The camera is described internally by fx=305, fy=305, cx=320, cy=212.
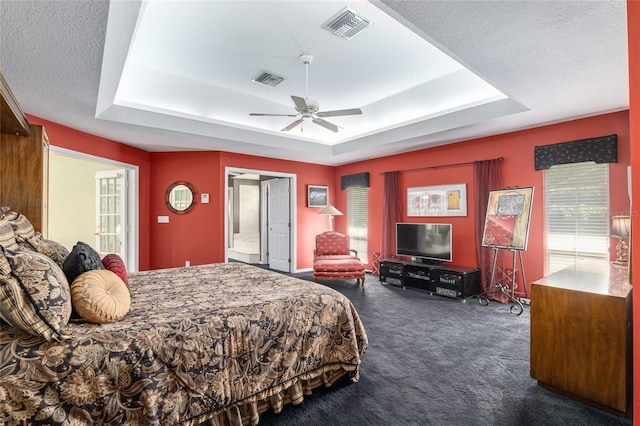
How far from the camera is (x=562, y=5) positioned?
1801mm

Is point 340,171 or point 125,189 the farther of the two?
point 340,171

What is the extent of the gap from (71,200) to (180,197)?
7.25 ft

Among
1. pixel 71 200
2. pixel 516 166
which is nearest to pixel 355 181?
pixel 516 166

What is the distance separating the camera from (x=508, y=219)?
13.3 feet

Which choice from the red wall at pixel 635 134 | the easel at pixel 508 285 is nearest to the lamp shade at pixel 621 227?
the easel at pixel 508 285

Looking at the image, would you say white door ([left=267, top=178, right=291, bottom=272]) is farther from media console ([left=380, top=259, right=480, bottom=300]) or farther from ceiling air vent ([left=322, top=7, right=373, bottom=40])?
ceiling air vent ([left=322, top=7, right=373, bottom=40])

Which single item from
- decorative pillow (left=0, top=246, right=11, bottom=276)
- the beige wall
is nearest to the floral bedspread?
decorative pillow (left=0, top=246, right=11, bottom=276)

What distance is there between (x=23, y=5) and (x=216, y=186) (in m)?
3.68

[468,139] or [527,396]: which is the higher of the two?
[468,139]

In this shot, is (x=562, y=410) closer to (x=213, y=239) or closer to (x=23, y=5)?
(x=23, y=5)

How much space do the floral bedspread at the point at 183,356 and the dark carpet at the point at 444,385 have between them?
8.7 inches

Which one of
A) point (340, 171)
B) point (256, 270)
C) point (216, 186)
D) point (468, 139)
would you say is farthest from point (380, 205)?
point (256, 270)

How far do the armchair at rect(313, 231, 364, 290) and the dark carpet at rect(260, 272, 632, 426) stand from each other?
1.48 metres

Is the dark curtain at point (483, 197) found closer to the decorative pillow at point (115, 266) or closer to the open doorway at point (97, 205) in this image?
the decorative pillow at point (115, 266)
